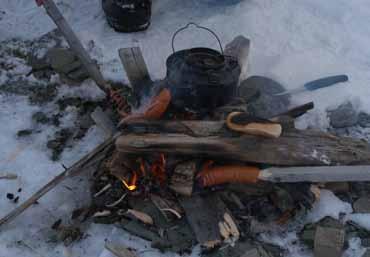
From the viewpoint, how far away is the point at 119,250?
3.77 metres

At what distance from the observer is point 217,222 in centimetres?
394

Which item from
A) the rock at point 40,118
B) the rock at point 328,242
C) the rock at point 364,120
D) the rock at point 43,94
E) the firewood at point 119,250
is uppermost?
the rock at point 43,94

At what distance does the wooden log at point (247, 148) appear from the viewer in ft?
13.4

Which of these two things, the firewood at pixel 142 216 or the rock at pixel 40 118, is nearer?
the firewood at pixel 142 216

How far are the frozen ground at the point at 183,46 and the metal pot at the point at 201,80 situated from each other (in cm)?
96

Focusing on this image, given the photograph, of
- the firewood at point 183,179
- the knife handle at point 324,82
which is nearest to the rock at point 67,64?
the firewood at point 183,179

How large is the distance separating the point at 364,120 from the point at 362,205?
1176 millimetres

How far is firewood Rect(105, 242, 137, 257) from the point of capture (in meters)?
3.74

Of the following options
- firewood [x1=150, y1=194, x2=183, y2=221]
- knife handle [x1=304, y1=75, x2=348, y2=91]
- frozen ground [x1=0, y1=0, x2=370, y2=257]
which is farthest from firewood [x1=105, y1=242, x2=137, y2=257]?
knife handle [x1=304, y1=75, x2=348, y2=91]

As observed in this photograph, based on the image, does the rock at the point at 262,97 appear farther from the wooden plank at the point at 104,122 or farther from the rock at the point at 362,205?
the wooden plank at the point at 104,122

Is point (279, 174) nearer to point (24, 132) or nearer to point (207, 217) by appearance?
point (207, 217)

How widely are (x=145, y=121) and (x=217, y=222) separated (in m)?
1.10

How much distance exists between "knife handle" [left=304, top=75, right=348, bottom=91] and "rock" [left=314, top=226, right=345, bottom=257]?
1907 millimetres

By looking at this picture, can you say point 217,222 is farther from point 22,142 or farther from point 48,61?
point 48,61
